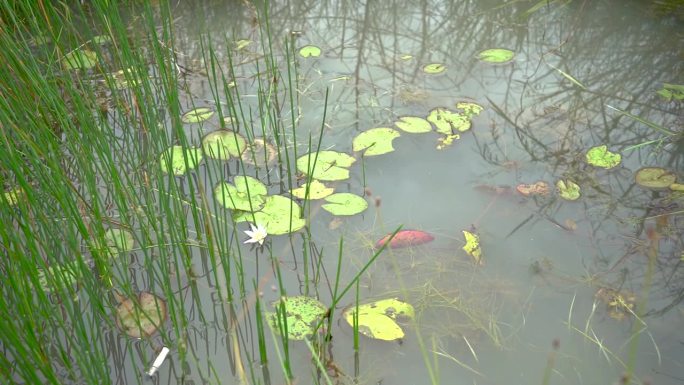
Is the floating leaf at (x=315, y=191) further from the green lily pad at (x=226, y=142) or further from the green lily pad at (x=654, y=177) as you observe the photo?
the green lily pad at (x=654, y=177)

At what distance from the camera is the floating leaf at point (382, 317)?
1.30 metres

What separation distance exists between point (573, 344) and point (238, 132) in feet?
3.64

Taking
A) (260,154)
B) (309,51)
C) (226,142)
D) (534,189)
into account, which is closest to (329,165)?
(260,154)

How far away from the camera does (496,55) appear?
2195 millimetres

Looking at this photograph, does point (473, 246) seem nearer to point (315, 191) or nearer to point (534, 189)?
point (534, 189)

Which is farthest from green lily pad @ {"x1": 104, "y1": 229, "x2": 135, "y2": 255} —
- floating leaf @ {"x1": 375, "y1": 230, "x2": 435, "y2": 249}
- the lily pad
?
floating leaf @ {"x1": 375, "y1": 230, "x2": 435, "y2": 249}

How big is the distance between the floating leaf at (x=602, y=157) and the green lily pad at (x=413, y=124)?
48cm

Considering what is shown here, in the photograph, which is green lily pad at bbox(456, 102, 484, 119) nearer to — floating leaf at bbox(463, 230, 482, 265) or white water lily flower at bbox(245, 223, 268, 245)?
floating leaf at bbox(463, 230, 482, 265)

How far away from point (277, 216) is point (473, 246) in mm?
524

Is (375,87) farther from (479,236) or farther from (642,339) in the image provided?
(642,339)

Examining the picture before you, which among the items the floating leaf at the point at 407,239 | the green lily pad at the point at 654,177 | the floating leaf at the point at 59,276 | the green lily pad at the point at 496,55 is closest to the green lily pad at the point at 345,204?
the floating leaf at the point at 407,239

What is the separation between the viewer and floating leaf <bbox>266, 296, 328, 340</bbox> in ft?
4.27

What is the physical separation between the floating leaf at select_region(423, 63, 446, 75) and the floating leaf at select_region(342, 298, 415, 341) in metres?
1.05

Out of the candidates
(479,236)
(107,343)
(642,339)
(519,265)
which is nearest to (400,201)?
(479,236)
